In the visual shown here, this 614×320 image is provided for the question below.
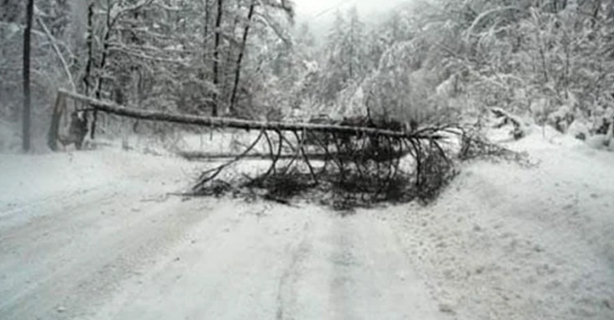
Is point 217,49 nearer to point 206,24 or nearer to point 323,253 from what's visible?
point 206,24

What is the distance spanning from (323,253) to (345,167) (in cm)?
495

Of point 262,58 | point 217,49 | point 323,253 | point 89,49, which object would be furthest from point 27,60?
point 262,58

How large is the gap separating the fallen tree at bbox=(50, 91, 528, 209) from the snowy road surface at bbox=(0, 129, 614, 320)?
98 centimetres

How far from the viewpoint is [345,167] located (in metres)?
12.0

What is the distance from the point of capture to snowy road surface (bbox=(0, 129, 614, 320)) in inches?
209

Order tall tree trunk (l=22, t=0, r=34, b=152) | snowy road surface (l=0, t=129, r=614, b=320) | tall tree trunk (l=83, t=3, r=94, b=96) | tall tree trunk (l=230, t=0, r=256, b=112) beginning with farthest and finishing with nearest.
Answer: tall tree trunk (l=230, t=0, r=256, b=112)
tall tree trunk (l=83, t=3, r=94, b=96)
tall tree trunk (l=22, t=0, r=34, b=152)
snowy road surface (l=0, t=129, r=614, b=320)

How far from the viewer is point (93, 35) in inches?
793

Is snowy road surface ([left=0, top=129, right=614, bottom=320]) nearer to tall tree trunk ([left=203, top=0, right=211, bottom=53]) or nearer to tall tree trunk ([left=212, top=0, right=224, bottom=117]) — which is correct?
tall tree trunk ([left=212, top=0, right=224, bottom=117])

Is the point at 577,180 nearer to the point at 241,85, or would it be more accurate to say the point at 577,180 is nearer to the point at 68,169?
the point at 68,169

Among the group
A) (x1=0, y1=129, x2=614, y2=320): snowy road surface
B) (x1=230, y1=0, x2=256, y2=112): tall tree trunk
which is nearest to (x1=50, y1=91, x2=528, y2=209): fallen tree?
(x1=0, y1=129, x2=614, y2=320): snowy road surface

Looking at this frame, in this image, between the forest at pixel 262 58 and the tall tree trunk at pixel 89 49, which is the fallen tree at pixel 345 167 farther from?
the tall tree trunk at pixel 89 49

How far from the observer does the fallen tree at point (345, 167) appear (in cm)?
1119

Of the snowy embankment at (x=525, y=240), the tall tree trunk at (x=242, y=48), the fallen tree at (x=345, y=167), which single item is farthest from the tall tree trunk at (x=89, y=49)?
the snowy embankment at (x=525, y=240)

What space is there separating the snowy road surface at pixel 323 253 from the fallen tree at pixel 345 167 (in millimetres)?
985
